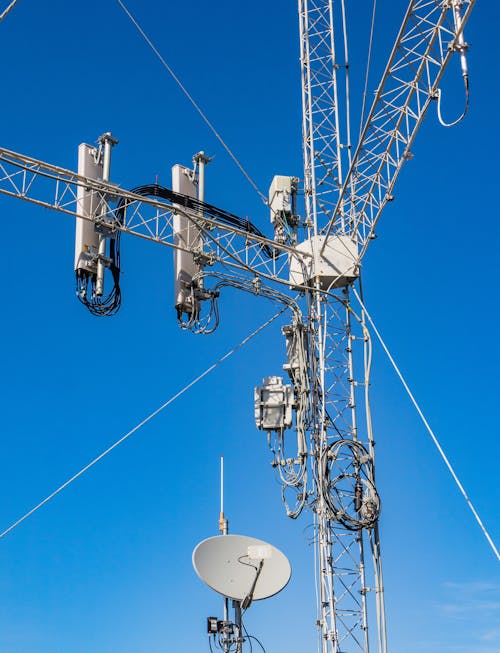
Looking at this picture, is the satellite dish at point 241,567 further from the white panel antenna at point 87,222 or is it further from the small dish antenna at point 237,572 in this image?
the white panel antenna at point 87,222

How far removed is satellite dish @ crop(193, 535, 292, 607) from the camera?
906 inches

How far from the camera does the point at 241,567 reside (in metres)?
23.5

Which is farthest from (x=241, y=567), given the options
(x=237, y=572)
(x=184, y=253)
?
(x=184, y=253)

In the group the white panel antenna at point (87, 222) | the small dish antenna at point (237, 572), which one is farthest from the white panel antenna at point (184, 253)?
the small dish antenna at point (237, 572)

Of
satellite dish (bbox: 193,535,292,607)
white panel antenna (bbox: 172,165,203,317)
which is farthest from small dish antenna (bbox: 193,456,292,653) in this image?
white panel antenna (bbox: 172,165,203,317)

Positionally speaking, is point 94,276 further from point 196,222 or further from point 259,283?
point 259,283

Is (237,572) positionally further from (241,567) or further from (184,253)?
(184,253)

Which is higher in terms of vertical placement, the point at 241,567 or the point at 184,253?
the point at 184,253

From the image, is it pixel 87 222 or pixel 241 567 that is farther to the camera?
pixel 87 222

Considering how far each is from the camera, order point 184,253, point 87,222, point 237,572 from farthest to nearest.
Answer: point 184,253 → point 87,222 → point 237,572

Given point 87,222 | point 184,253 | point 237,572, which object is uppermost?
point 184,253

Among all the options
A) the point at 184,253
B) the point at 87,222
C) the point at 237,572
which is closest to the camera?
the point at 237,572

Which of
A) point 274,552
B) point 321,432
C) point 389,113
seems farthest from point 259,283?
point 274,552

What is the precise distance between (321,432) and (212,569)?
6314 millimetres
